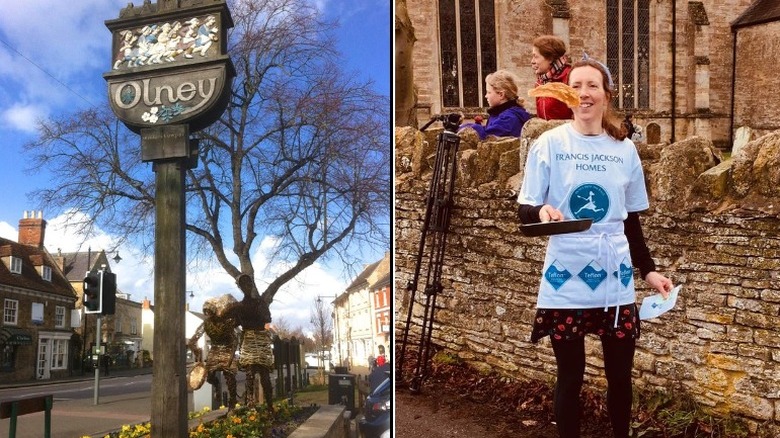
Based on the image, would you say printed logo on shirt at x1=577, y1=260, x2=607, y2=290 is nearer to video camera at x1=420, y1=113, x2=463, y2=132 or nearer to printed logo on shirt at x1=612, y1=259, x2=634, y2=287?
printed logo on shirt at x1=612, y1=259, x2=634, y2=287

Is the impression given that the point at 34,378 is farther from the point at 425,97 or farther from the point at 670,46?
the point at 670,46

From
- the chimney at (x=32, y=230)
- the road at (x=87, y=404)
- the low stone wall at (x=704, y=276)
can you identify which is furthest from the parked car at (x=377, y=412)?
the chimney at (x=32, y=230)

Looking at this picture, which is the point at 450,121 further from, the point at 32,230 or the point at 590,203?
the point at 32,230

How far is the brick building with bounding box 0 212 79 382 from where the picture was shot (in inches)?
92.5

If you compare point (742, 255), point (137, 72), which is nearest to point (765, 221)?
point (742, 255)

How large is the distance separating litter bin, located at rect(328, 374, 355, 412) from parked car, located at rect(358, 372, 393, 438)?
0.25ft

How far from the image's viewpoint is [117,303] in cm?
250

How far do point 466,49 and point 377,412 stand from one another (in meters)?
1.48

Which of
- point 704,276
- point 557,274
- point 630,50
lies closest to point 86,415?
point 557,274

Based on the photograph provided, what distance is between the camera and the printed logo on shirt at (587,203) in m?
2.18

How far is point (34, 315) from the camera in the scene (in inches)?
94.0

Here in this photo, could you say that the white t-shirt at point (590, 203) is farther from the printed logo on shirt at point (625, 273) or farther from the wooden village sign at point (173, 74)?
the wooden village sign at point (173, 74)

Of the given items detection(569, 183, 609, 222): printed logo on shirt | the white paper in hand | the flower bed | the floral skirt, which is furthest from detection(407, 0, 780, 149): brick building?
the flower bed

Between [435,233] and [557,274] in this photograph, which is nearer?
[557,274]
